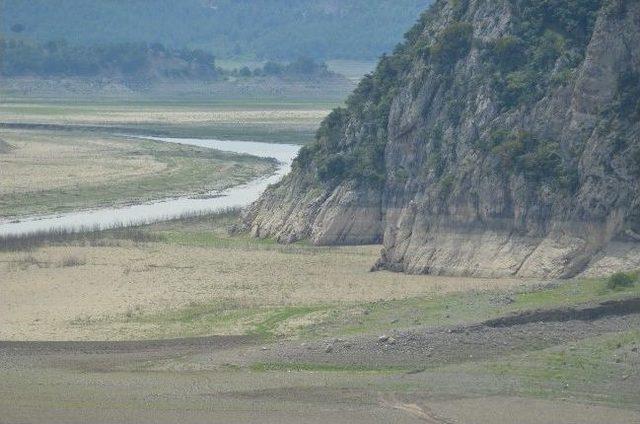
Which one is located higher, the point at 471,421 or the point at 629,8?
the point at 629,8

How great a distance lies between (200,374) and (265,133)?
8870 cm

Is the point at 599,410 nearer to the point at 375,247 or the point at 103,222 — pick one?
the point at 375,247

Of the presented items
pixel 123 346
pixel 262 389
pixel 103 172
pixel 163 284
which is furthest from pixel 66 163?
pixel 262 389

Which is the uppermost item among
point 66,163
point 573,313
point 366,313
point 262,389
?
point 573,313

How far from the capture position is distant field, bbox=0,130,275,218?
71.8 m

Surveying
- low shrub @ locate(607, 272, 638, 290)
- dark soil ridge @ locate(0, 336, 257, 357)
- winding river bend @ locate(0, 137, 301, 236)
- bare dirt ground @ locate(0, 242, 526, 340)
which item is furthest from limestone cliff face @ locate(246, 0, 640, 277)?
dark soil ridge @ locate(0, 336, 257, 357)

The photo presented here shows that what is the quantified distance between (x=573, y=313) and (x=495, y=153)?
12201 mm

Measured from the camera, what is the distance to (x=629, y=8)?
44.4m

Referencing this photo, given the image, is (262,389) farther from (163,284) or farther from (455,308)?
(163,284)

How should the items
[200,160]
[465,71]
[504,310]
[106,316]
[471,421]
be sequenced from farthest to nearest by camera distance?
[200,160], [465,71], [106,316], [504,310], [471,421]

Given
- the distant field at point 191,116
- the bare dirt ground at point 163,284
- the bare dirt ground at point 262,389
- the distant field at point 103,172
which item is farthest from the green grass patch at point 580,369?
the distant field at point 191,116

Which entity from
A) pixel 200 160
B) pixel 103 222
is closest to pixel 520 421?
pixel 103 222

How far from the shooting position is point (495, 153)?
45594 millimetres

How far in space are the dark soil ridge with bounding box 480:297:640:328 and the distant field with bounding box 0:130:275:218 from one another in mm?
35834
